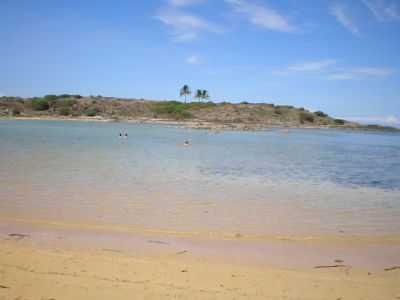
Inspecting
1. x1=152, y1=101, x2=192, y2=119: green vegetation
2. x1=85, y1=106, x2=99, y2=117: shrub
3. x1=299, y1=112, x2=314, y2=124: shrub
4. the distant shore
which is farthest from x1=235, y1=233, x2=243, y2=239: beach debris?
x1=299, y1=112, x2=314, y2=124: shrub

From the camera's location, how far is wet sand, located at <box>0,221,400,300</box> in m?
4.53

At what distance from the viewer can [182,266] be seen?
5422 mm

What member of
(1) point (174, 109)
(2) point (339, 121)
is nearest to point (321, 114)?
(2) point (339, 121)

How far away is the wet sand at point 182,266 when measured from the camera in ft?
14.9

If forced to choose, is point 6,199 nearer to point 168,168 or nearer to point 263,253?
point 263,253

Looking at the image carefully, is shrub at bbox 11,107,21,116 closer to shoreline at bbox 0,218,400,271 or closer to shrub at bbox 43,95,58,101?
shrub at bbox 43,95,58,101

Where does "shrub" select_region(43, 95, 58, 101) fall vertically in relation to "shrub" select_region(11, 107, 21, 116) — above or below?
above

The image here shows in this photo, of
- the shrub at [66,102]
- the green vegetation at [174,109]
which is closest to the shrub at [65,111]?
the shrub at [66,102]

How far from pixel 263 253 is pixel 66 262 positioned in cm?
333

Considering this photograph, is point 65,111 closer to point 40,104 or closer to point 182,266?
point 40,104

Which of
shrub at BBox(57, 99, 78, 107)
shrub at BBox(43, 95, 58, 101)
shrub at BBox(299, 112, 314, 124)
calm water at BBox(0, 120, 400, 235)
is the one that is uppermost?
shrub at BBox(43, 95, 58, 101)

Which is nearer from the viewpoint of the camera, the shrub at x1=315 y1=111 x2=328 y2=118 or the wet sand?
the wet sand

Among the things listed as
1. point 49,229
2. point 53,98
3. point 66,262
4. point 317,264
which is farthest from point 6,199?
point 53,98

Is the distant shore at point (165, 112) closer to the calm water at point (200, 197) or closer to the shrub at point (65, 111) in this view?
the shrub at point (65, 111)
